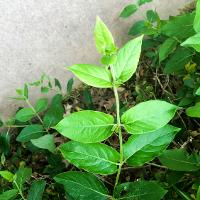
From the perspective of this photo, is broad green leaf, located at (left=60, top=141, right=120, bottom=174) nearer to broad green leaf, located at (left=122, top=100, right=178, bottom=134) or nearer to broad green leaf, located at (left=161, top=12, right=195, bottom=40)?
broad green leaf, located at (left=122, top=100, right=178, bottom=134)

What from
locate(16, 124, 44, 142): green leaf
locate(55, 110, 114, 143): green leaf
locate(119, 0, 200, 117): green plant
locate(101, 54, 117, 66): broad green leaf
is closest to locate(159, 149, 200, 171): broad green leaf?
locate(119, 0, 200, 117): green plant

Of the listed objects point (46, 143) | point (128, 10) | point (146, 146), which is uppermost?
point (128, 10)

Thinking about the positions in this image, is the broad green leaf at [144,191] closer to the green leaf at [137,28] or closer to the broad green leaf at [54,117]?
the broad green leaf at [54,117]

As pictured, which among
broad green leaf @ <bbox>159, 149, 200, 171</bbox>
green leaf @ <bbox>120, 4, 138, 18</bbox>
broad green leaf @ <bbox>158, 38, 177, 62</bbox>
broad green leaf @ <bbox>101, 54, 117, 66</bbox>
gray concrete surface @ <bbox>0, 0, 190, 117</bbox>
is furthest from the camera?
green leaf @ <bbox>120, 4, 138, 18</bbox>

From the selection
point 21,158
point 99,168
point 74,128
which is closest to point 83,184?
point 99,168

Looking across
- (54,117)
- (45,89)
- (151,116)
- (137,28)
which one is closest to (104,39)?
(151,116)

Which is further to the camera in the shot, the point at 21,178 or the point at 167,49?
the point at 167,49

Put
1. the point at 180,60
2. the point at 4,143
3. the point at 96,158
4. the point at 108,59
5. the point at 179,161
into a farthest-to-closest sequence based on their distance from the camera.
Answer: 1. the point at 4,143
2. the point at 180,60
3. the point at 179,161
4. the point at 96,158
5. the point at 108,59

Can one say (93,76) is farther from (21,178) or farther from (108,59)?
(21,178)
